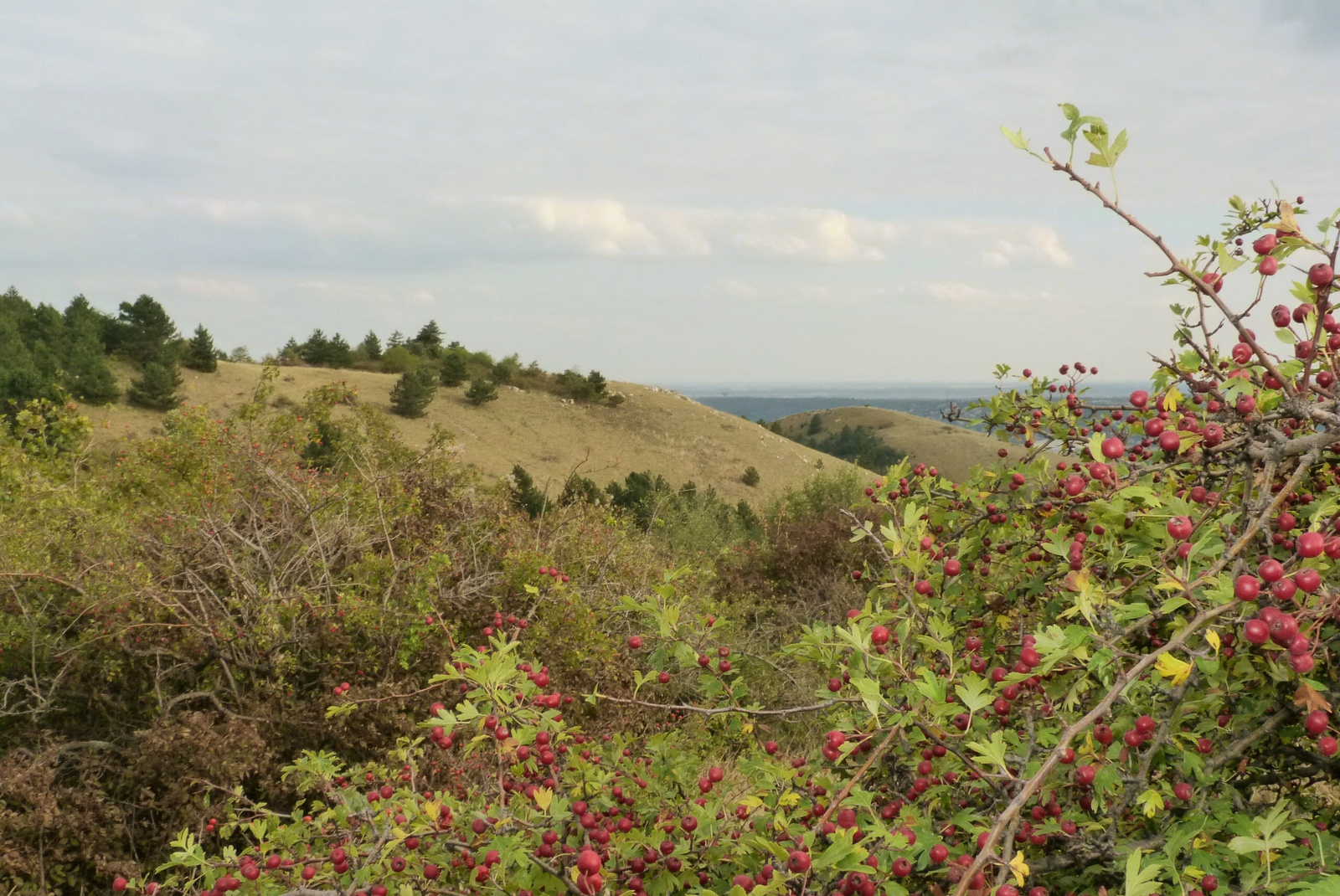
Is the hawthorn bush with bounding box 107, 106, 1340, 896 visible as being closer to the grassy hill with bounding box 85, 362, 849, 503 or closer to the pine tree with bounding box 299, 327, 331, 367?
the grassy hill with bounding box 85, 362, 849, 503

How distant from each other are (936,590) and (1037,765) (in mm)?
853

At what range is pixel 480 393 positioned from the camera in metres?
44.0

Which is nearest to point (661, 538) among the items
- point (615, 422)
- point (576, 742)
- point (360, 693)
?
point (360, 693)

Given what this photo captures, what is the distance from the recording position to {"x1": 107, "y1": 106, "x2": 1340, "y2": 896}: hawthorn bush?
1.65 metres

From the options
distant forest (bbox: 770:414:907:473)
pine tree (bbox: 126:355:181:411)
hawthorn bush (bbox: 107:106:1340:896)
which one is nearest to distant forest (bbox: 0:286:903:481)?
pine tree (bbox: 126:355:181:411)

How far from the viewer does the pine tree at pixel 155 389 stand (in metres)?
34.7

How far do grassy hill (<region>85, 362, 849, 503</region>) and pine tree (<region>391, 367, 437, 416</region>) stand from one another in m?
0.55

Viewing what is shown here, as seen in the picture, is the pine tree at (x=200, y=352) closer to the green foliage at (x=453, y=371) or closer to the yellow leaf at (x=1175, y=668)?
the green foliage at (x=453, y=371)

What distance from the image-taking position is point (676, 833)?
97.0 inches

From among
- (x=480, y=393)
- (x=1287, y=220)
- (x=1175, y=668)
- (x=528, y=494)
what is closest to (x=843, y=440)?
(x=480, y=393)

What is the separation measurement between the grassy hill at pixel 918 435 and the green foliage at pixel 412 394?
31855 millimetres

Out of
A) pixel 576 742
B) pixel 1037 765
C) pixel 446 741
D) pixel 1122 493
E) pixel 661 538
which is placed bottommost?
pixel 661 538

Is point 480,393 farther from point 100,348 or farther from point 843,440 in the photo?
point 843,440

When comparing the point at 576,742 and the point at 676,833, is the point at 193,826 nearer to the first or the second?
the point at 576,742
